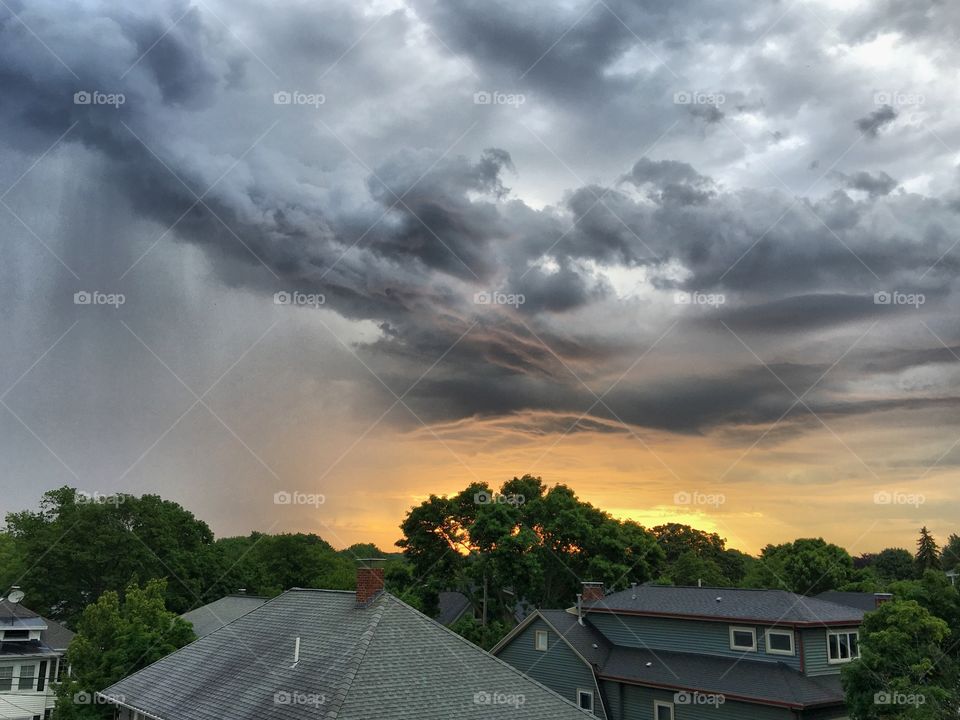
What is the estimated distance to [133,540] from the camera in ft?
197

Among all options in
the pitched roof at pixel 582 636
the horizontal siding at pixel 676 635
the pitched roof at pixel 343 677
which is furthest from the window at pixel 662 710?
the pitched roof at pixel 343 677

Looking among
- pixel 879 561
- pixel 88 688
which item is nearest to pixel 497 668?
pixel 88 688

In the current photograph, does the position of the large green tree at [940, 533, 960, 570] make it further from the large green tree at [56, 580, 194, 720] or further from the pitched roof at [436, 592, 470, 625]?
the large green tree at [56, 580, 194, 720]

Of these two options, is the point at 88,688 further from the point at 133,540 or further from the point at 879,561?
the point at 879,561

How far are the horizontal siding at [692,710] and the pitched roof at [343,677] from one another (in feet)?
39.8

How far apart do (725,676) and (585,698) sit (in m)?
8.07

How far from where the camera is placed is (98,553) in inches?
2281

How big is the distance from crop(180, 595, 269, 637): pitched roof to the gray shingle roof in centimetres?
2387

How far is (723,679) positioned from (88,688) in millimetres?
29749

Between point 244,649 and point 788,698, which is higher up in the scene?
point 244,649

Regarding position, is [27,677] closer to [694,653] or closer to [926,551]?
→ [694,653]

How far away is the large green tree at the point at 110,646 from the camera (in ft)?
110

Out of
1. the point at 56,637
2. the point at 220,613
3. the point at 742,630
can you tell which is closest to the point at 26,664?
the point at 56,637

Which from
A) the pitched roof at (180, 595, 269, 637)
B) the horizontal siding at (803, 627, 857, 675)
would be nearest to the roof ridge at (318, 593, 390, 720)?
the horizontal siding at (803, 627, 857, 675)
